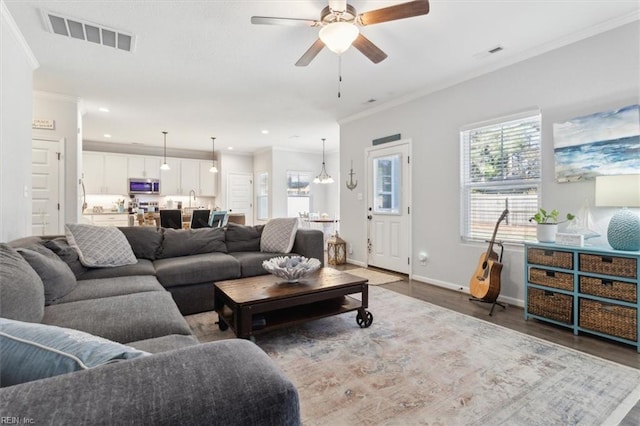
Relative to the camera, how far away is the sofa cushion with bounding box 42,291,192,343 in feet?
5.02

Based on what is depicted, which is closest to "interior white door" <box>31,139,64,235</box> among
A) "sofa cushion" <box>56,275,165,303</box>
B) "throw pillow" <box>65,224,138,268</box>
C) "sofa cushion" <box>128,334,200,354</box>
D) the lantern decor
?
"throw pillow" <box>65,224,138,268</box>

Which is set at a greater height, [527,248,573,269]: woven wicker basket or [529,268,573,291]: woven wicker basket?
[527,248,573,269]: woven wicker basket

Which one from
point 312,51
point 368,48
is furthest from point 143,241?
point 368,48

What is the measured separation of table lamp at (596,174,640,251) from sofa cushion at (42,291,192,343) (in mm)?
3151

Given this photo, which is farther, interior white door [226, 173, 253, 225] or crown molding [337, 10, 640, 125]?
interior white door [226, 173, 253, 225]

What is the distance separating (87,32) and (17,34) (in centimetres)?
65

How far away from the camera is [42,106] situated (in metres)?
4.45

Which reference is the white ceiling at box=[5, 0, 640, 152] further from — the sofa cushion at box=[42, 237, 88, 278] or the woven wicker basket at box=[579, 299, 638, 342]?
the woven wicker basket at box=[579, 299, 638, 342]

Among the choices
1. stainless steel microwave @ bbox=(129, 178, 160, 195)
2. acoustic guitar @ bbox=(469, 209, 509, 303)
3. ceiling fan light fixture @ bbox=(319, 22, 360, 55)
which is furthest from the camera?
stainless steel microwave @ bbox=(129, 178, 160, 195)

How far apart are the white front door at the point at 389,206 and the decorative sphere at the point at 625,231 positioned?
94.5 inches

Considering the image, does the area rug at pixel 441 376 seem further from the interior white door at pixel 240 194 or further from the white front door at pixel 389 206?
the interior white door at pixel 240 194

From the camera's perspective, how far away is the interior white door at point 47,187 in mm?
4391

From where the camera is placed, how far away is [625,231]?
243cm

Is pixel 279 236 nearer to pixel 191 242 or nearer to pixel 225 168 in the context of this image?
pixel 191 242
